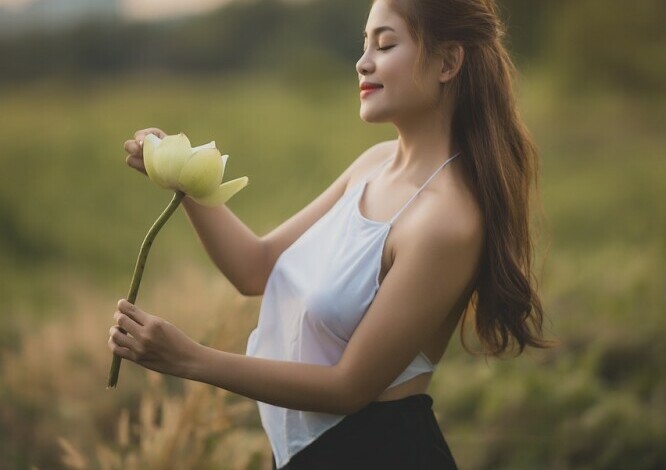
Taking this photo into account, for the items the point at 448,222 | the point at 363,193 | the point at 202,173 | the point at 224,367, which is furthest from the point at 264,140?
the point at 202,173

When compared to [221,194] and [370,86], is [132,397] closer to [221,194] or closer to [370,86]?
[370,86]

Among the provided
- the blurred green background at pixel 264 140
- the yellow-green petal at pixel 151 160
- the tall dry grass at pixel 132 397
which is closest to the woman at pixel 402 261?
the yellow-green petal at pixel 151 160

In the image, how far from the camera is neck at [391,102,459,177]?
1965 mm

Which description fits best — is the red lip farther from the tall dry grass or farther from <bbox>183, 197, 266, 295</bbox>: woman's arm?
the tall dry grass

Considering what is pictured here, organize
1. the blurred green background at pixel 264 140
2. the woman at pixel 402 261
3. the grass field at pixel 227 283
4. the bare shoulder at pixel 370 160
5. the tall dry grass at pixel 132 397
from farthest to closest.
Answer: the blurred green background at pixel 264 140 < the grass field at pixel 227 283 < the tall dry grass at pixel 132 397 < the bare shoulder at pixel 370 160 < the woman at pixel 402 261

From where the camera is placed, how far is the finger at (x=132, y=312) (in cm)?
158

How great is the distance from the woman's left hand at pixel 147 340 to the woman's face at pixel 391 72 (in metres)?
0.60

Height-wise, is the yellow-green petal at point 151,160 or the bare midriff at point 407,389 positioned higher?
the yellow-green petal at point 151,160

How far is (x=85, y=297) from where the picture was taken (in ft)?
15.4

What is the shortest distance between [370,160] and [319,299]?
47 centimetres

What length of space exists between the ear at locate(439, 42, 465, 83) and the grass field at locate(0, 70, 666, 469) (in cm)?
91

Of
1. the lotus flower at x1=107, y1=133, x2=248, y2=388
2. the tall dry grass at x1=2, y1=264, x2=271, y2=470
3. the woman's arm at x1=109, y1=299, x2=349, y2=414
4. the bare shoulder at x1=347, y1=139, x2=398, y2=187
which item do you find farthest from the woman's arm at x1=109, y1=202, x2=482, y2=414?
the tall dry grass at x1=2, y1=264, x2=271, y2=470

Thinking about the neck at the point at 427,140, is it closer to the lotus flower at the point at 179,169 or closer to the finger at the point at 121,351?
the lotus flower at the point at 179,169

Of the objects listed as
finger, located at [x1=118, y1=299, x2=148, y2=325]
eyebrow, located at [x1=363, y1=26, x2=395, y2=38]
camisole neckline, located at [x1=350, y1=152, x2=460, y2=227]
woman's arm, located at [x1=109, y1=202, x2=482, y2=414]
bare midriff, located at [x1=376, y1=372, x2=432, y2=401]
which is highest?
eyebrow, located at [x1=363, y1=26, x2=395, y2=38]
